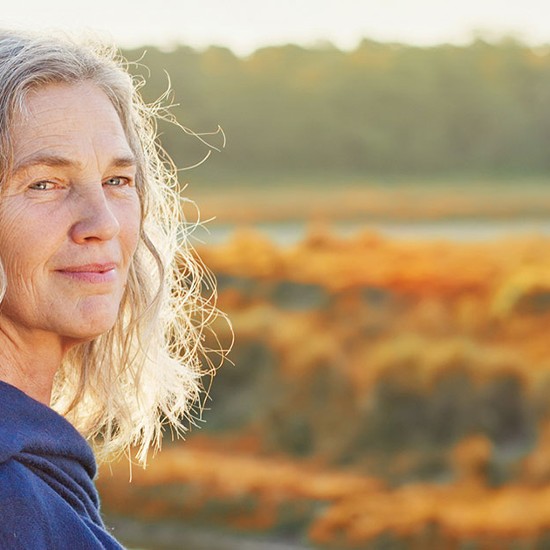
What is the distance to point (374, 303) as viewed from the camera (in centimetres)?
771

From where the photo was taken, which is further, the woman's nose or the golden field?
the golden field

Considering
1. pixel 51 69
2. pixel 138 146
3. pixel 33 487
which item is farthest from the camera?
pixel 138 146

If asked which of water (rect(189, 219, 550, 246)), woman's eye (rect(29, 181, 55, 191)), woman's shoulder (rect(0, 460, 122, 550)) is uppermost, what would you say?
water (rect(189, 219, 550, 246))

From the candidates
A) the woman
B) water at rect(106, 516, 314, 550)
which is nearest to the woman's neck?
the woman

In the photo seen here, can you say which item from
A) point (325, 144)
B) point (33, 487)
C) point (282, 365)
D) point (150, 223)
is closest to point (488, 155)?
point (325, 144)

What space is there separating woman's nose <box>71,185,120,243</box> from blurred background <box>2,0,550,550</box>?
6111 mm

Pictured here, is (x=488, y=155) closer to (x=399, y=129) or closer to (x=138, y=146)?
(x=399, y=129)

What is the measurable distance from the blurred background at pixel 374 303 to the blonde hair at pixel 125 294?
5.68 meters

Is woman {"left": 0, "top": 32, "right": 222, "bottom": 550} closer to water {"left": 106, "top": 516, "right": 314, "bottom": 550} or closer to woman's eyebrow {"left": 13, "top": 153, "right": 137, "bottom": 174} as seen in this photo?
woman's eyebrow {"left": 13, "top": 153, "right": 137, "bottom": 174}

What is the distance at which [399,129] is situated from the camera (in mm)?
7723

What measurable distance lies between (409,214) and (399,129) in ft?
1.84

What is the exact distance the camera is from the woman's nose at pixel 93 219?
1138 mm

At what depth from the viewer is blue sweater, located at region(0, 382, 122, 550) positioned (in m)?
1.02

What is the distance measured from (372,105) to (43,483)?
6759mm
